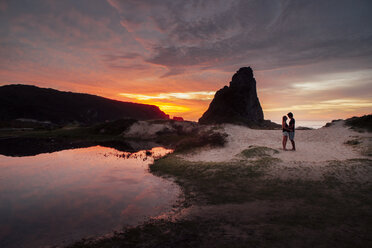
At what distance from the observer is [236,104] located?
5819cm

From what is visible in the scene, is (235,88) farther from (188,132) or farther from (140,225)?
(140,225)

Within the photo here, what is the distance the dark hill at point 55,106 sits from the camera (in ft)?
420

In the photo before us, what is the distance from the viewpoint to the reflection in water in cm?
739

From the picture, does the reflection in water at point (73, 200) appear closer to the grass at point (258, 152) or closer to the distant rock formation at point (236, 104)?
the grass at point (258, 152)

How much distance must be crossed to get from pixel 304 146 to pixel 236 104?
37872 millimetres

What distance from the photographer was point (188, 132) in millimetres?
46188

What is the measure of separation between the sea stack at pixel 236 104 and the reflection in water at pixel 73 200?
39.6m

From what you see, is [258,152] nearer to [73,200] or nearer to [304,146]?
[304,146]

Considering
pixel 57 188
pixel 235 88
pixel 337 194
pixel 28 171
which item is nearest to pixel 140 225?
pixel 57 188

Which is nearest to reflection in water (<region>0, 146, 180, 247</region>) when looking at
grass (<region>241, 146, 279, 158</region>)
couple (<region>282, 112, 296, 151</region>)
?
grass (<region>241, 146, 279, 158</region>)

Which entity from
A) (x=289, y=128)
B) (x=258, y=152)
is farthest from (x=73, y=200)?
(x=289, y=128)

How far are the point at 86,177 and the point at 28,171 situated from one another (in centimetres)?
612

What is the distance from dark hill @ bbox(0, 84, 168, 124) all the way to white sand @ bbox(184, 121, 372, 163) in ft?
462

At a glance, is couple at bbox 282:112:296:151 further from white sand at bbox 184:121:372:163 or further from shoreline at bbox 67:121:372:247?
shoreline at bbox 67:121:372:247
